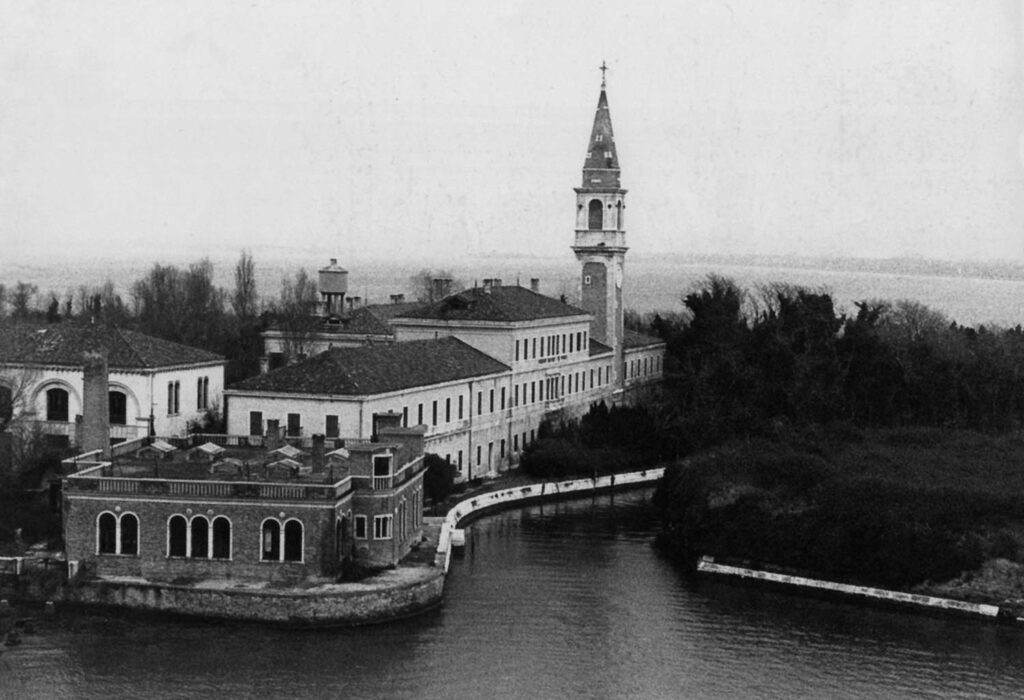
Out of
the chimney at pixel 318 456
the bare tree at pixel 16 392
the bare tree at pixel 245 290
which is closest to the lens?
the chimney at pixel 318 456

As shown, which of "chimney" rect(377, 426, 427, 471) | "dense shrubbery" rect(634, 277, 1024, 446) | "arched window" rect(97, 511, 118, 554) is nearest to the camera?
"arched window" rect(97, 511, 118, 554)

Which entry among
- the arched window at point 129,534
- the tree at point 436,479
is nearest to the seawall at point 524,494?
the tree at point 436,479

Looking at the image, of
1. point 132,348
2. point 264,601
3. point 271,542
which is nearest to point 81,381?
point 132,348

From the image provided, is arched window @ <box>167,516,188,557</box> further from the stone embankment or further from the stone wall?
the stone wall

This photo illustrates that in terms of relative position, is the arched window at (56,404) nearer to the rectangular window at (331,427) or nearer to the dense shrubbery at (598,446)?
the rectangular window at (331,427)

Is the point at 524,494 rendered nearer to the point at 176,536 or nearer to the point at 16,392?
the point at 16,392

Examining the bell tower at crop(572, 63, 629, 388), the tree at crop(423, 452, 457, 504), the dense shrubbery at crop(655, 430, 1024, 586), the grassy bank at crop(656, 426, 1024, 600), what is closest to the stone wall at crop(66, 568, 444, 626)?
the tree at crop(423, 452, 457, 504)

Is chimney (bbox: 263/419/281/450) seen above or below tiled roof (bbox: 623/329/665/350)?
below
